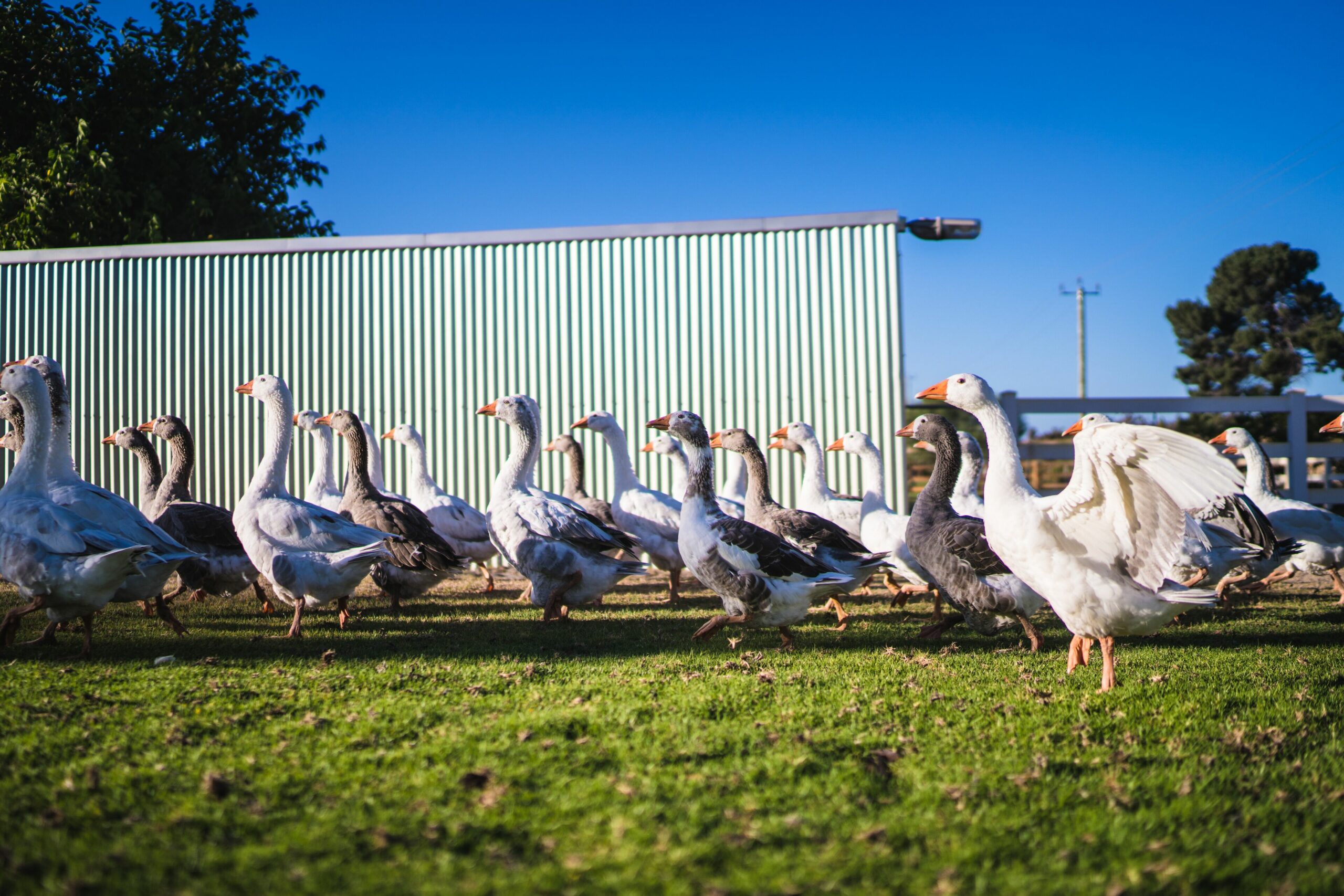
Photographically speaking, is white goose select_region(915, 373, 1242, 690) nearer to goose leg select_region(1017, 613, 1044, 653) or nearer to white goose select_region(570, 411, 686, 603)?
goose leg select_region(1017, 613, 1044, 653)

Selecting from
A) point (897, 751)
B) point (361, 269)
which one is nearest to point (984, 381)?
point (897, 751)

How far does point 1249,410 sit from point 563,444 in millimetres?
11842

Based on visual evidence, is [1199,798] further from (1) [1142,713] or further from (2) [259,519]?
(2) [259,519]

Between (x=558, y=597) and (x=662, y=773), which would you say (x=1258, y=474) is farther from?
(x=662, y=773)

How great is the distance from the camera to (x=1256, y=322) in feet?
123

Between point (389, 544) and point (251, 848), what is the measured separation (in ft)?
18.9

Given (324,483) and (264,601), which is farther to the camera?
(324,483)

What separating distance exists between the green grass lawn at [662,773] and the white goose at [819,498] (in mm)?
4087

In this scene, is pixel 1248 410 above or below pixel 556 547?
above

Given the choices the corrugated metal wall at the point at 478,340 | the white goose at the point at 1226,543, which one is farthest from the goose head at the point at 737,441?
the corrugated metal wall at the point at 478,340

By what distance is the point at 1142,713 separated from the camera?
4.55 meters

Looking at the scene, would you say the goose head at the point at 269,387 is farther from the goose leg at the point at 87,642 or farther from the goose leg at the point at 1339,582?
the goose leg at the point at 1339,582

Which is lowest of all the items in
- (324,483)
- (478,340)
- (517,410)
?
(324,483)

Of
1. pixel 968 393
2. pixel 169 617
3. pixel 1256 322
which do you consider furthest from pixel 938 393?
pixel 1256 322
